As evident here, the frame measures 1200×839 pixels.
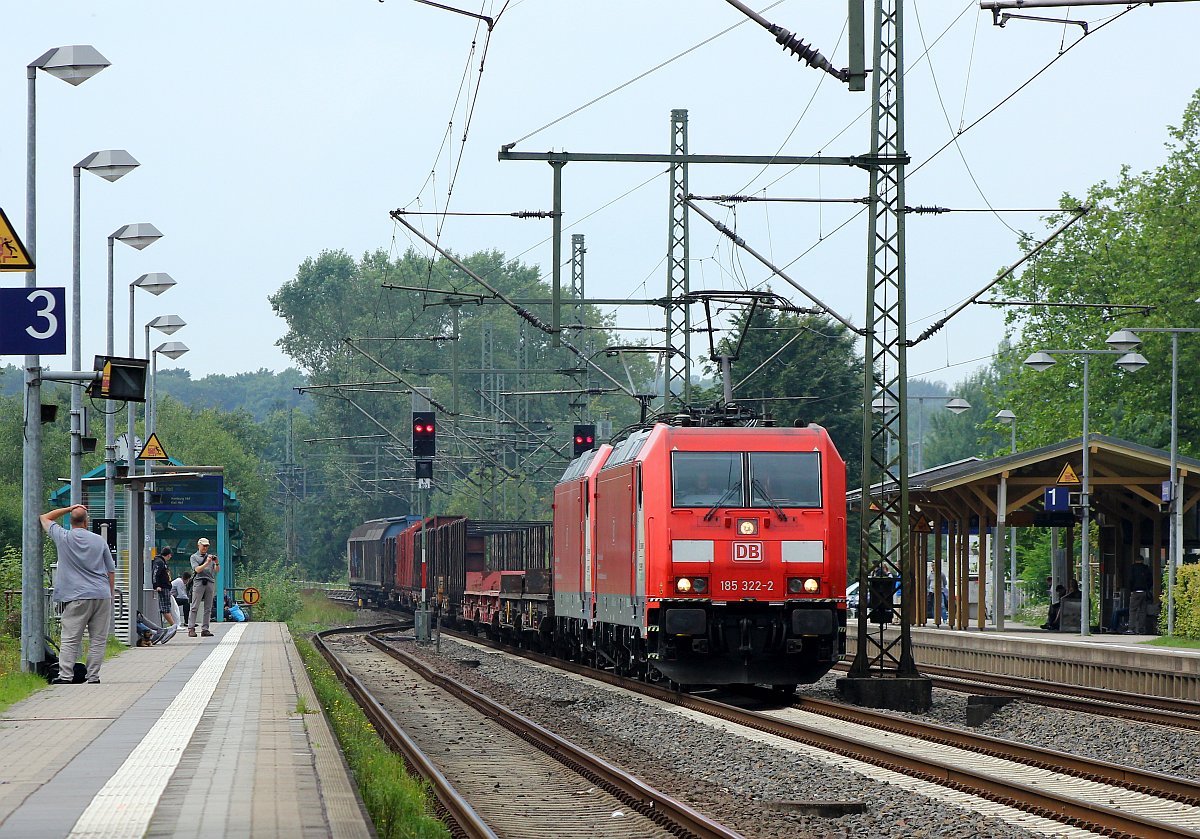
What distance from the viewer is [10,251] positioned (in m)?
15.5

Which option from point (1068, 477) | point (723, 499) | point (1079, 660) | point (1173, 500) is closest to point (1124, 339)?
point (1173, 500)

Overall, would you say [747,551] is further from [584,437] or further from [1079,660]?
[584,437]

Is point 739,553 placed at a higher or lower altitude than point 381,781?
higher

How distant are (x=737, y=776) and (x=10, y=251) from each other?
7.54 metres

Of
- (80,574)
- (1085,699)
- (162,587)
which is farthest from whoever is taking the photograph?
(162,587)

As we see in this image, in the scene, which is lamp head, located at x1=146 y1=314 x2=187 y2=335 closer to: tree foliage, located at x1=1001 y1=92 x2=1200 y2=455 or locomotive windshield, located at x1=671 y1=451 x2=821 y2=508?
locomotive windshield, located at x1=671 y1=451 x2=821 y2=508

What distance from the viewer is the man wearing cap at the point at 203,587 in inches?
1210

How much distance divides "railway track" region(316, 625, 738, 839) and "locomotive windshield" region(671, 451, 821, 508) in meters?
3.23

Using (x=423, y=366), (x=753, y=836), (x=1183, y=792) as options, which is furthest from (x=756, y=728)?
(x=423, y=366)

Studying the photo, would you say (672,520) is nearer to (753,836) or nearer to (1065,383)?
(753,836)

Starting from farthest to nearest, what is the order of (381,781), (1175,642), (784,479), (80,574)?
(1175,642) < (784,479) < (80,574) < (381,781)

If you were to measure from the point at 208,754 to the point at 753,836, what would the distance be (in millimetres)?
3577

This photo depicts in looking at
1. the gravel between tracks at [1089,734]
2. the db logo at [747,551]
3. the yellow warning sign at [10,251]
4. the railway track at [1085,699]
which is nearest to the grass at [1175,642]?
the railway track at [1085,699]

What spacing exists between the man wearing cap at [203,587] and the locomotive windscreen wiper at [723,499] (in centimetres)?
1246
